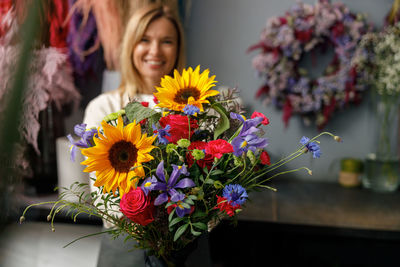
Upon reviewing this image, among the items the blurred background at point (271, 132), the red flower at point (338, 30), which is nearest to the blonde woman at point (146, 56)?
the blurred background at point (271, 132)

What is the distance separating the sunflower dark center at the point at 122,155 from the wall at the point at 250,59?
1.22 m

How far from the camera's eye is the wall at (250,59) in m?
1.61

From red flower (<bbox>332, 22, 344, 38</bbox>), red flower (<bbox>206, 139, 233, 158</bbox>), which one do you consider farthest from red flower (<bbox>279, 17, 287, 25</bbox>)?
red flower (<bbox>206, 139, 233, 158</bbox>)

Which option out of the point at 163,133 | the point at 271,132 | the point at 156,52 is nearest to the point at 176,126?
the point at 163,133

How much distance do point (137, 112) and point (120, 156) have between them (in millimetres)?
72

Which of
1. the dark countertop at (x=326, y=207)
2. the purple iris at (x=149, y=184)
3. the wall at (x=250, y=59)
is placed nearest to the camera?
the purple iris at (x=149, y=184)

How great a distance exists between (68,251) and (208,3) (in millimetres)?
1237

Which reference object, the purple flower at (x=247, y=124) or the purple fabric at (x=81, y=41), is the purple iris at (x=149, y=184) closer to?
the purple flower at (x=247, y=124)

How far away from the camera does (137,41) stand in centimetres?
104

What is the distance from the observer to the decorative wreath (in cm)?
151

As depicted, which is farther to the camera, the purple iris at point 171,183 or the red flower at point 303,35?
the red flower at point 303,35

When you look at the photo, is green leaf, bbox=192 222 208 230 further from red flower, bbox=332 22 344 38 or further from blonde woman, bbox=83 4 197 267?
red flower, bbox=332 22 344 38

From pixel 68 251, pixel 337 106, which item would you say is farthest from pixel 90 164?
pixel 337 106

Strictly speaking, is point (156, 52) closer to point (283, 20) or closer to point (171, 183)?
point (171, 183)
